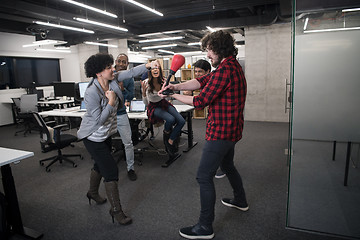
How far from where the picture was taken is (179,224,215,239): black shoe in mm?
1986

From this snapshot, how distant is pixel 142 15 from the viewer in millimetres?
7957

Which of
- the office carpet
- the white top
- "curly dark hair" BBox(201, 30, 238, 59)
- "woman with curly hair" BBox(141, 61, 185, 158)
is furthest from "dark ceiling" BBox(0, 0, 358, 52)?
the white top

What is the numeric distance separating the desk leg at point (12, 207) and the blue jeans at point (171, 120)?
2052 mm

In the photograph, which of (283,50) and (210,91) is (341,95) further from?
(283,50)

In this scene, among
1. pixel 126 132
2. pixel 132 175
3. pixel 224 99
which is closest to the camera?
pixel 224 99

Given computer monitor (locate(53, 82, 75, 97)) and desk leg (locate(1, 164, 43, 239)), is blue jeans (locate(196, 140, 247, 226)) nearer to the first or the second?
desk leg (locate(1, 164, 43, 239))

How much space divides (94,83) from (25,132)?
18.4 feet

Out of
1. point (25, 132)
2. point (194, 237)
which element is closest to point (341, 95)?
point (194, 237)

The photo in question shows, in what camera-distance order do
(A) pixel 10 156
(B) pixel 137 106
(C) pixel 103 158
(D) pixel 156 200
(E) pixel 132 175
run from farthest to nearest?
(B) pixel 137 106 < (E) pixel 132 175 < (D) pixel 156 200 < (C) pixel 103 158 < (A) pixel 10 156

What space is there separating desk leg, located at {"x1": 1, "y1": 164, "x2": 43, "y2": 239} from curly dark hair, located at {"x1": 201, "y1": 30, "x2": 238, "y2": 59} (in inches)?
77.6

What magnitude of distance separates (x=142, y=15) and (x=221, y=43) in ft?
22.7

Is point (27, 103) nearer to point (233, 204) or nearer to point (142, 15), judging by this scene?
point (142, 15)

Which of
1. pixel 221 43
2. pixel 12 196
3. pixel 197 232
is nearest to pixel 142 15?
pixel 221 43

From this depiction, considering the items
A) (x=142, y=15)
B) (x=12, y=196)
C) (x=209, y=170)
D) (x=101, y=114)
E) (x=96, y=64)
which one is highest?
(x=142, y=15)
